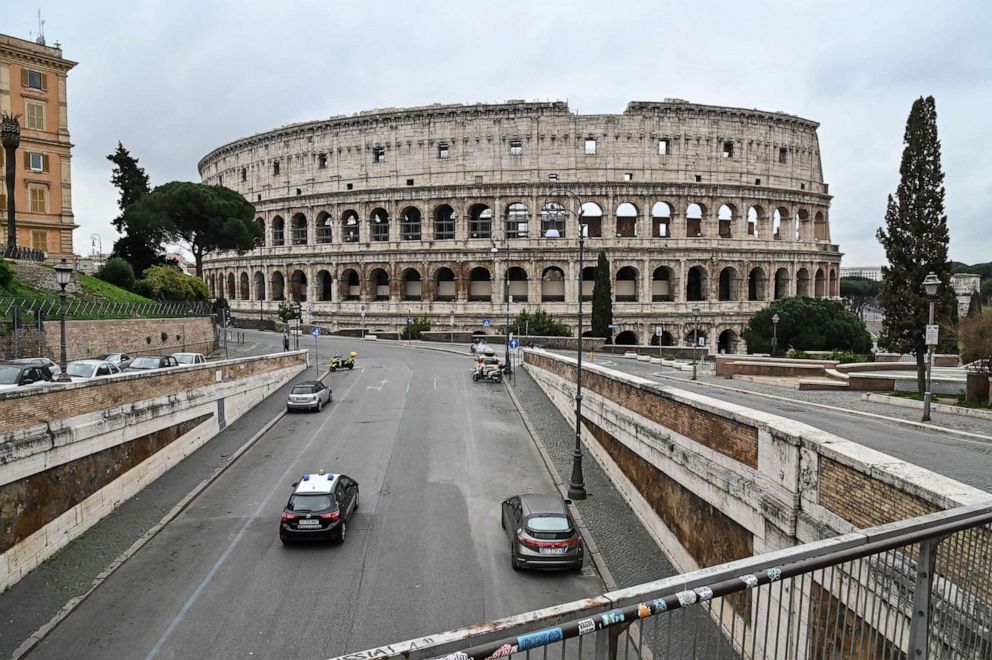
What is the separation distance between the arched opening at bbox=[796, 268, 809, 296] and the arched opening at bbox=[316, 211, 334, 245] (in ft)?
169

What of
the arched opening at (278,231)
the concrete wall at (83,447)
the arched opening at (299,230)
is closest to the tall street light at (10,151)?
the concrete wall at (83,447)

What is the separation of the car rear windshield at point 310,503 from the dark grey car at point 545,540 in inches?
173

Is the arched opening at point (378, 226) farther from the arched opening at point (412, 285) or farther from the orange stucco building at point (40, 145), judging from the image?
the orange stucco building at point (40, 145)

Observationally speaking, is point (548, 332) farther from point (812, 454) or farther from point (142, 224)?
point (812, 454)

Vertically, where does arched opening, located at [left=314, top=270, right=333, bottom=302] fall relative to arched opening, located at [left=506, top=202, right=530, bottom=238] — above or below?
below

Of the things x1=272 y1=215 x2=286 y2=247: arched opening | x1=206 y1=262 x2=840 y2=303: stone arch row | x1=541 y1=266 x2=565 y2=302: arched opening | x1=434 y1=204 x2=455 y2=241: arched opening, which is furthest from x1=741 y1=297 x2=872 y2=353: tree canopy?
x1=272 y1=215 x2=286 y2=247: arched opening

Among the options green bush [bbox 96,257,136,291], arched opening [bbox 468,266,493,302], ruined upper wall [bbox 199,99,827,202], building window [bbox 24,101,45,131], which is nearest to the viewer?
building window [bbox 24,101,45,131]

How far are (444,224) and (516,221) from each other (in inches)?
312

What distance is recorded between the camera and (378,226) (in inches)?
2586

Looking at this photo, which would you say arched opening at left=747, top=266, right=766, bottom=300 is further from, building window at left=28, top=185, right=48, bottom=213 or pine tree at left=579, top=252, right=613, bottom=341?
building window at left=28, top=185, right=48, bottom=213

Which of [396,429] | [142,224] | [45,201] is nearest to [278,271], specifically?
[142,224]

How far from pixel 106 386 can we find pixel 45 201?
32224mm

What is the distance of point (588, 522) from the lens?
1577 cm

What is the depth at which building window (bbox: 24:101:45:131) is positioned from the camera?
39.0 meters
